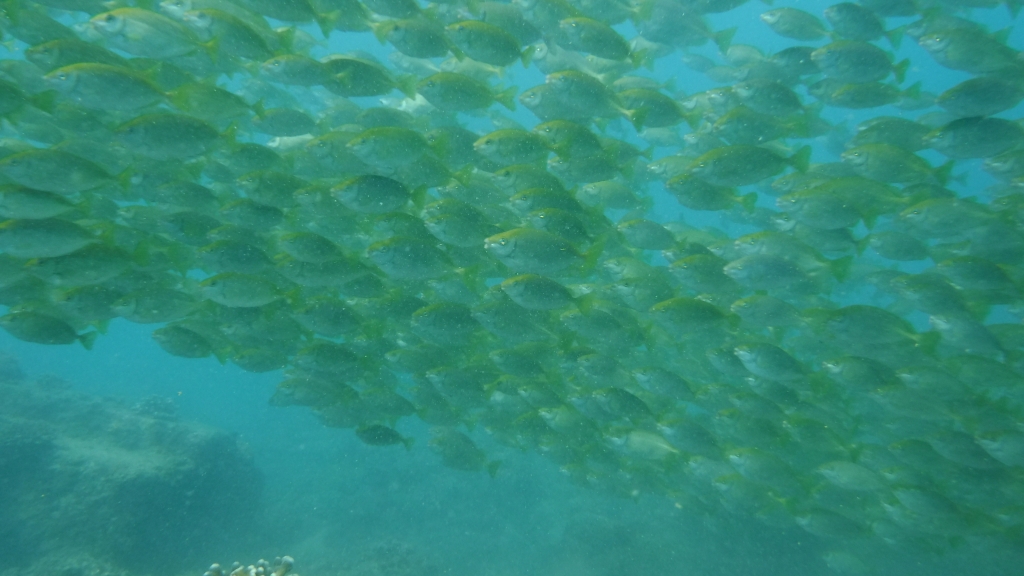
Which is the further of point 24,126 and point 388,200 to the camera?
point 24,126

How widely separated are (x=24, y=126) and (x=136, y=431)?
9918 mm

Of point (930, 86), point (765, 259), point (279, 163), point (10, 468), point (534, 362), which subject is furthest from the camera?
point (930, 86)

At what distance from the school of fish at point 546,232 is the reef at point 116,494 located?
5.74 meters

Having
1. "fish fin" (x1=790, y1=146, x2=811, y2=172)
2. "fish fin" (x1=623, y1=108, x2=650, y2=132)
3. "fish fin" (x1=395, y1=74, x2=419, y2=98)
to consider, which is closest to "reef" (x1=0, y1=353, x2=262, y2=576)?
"fish fin" (x1=395, y1=74, x2=419, y2=98)

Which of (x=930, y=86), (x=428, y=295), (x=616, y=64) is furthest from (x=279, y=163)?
(x=930, y=86)

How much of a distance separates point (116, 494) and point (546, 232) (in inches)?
407

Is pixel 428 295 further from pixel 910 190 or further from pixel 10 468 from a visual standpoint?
pixel 10 468

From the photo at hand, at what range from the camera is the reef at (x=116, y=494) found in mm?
9156

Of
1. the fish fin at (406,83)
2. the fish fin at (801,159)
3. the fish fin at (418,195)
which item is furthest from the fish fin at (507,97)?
the fish fin at (801,159)

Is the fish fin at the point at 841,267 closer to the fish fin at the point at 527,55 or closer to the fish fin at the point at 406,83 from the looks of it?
the fish fin at the point at 527,55

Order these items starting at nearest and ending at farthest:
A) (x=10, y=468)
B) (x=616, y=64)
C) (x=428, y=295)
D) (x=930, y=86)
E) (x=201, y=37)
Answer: (x=201, y=37) → (x=428, y=295) → (x=616, y=64) → (x=10, y=468) → (x=930, y=86)

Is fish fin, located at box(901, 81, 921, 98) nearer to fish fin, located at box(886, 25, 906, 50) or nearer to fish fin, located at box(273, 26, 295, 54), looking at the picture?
fish fin, located at box(886, 25, 906, 50)

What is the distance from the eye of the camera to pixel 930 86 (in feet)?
165

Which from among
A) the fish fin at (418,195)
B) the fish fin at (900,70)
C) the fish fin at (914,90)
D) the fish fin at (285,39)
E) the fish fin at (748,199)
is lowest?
the fish fin at (418,195)
